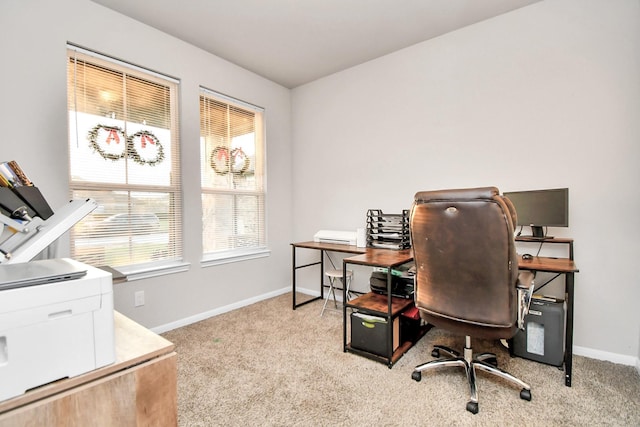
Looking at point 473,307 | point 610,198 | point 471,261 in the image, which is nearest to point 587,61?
point 610,198

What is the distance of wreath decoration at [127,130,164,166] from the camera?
2717 millimetres

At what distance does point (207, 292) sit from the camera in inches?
127

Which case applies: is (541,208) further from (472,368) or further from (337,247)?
(337,247)

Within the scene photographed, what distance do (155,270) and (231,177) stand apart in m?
1.29

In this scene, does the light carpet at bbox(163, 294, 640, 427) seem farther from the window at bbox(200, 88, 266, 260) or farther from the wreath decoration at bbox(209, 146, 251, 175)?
the wreath decoration at bbox(209, 146, 251, 175)

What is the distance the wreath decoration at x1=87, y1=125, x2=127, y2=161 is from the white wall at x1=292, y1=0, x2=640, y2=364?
2349 millimetres

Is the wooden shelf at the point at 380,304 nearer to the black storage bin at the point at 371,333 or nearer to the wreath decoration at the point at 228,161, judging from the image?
the black storage bin at the point at 371,333

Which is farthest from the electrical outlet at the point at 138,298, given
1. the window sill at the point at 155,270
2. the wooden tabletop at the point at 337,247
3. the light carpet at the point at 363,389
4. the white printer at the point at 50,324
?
the white printer at the point at 50,324

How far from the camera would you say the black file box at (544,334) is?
214cm

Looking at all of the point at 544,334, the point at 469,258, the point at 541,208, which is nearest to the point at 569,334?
the point at 544,334

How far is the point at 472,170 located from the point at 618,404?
1865 millimetres

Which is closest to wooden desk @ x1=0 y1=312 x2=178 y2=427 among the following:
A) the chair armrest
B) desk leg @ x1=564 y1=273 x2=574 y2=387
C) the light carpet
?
the light carpet

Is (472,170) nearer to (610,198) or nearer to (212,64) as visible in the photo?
(610,198)

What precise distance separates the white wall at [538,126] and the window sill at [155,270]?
1927 mm
